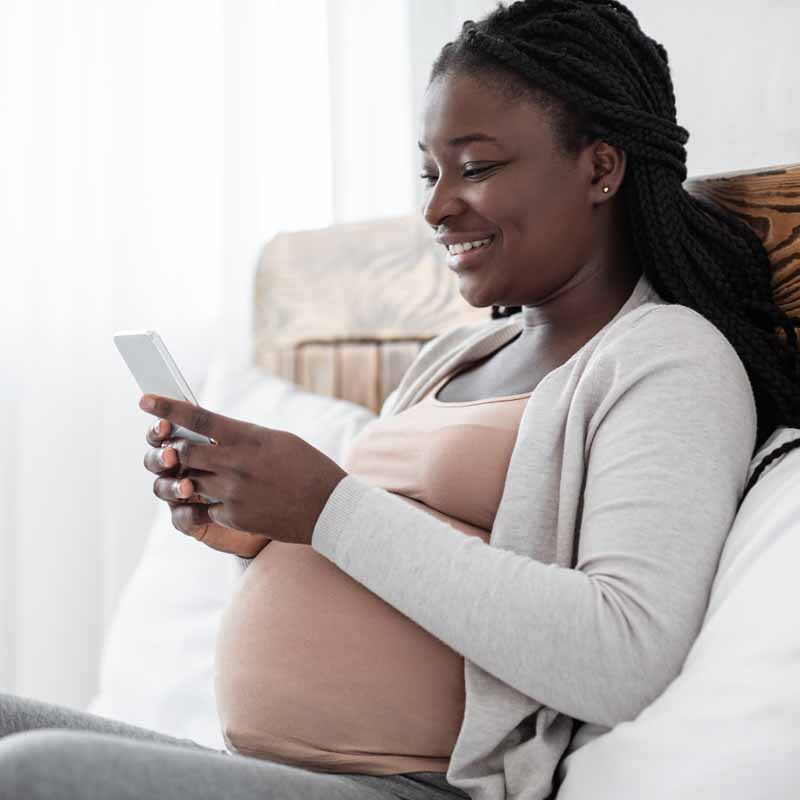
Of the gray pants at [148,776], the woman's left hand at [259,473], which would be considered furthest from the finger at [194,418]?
the gray pants at [148,776]

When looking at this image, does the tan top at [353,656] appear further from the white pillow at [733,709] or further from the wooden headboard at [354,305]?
the wooden headboard at [354,305]

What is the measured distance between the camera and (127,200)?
188cm

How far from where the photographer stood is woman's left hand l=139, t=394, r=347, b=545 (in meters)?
0.89

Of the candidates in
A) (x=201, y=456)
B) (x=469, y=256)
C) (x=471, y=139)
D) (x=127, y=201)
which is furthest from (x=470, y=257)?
(x=127, y=201)

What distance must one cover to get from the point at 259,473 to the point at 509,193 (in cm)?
36

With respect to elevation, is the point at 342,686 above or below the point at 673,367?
below

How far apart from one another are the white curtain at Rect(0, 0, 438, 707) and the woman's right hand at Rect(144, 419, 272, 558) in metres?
0.75

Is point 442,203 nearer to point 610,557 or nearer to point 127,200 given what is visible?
point 610,557

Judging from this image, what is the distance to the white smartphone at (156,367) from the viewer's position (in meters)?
0.96

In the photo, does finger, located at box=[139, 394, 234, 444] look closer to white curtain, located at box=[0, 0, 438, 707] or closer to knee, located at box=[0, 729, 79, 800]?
knee, located at box=[0, 729, 79, 800]

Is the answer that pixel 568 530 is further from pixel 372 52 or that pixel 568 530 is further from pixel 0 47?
pixel 0 47

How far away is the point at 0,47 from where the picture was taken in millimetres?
1812

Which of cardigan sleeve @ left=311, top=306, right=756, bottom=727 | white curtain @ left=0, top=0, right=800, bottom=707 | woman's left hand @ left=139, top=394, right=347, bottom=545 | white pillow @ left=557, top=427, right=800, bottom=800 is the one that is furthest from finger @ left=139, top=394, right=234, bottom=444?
white curtain @ left=0, top=0, right=800, bottom=707

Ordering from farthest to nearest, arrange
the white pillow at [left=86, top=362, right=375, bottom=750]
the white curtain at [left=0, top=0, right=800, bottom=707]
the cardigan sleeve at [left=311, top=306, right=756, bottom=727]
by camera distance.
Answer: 1. the white curtain at [left=0, top=0, right=800, bottom=707]
2. the white pillow at [left=86, top=362, right=375, bottom=750]
3. the cardigan sleeve at [left=311, top=306, right=756, bottom=727]
